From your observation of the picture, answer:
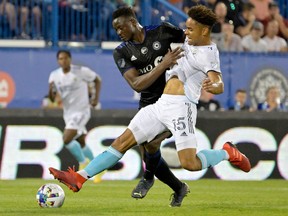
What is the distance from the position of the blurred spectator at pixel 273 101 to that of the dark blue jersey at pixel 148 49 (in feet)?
25.5

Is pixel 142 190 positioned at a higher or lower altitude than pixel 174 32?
lower

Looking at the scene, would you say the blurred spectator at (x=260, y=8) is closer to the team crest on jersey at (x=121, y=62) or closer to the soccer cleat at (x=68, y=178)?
the team crest on jersey at (x=121, y=62)

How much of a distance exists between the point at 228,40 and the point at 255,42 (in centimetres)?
60

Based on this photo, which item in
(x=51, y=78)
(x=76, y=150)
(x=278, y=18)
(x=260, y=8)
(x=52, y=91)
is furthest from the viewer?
(x=260, y=8)

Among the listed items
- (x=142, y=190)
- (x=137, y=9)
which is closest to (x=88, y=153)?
(x=137, y=9)

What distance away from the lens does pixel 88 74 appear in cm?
1764

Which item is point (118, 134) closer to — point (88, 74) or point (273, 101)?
point (88, 74)

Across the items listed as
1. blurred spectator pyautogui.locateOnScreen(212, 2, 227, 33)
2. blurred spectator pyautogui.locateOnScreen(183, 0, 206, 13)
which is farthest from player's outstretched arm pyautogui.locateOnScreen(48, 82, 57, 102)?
blurred spectator pyautogui.locateOnScreen(183, 0, 206, 13)

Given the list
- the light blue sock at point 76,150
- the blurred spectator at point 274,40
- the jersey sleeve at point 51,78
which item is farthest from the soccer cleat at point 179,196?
the blurred spectator at point 274,40

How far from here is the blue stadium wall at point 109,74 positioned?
18.8 m

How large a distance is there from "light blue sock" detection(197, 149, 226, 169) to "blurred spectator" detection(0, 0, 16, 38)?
900 centimetres

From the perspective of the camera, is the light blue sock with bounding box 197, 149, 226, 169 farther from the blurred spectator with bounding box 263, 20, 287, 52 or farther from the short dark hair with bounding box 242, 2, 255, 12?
the short dark hair with bounding box 242, 2, 255, 12

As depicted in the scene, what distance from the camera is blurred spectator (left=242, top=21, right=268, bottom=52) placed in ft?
64.7

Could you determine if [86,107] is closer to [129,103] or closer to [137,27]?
[129,103]
